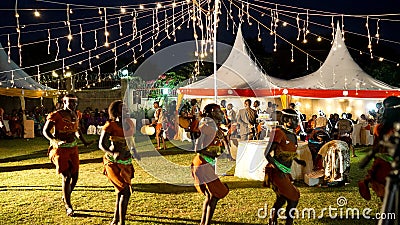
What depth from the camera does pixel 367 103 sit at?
18.7 meters

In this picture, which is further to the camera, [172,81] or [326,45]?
[326,45]

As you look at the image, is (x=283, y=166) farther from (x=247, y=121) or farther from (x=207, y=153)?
(x=247, y=121)

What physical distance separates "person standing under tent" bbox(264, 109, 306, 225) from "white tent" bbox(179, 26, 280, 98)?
11974 millimetres

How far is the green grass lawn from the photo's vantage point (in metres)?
6.07

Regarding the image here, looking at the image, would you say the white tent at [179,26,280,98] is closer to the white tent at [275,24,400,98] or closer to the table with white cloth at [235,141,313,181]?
the white tent at [275,24,400,98]

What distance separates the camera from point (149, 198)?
23.9 feet

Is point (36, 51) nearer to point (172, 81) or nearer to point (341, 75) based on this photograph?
point (172, 81)

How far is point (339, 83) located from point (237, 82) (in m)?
4.72

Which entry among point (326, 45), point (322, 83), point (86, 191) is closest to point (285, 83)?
point (322, 83)

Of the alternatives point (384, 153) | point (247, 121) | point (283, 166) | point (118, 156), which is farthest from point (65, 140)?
point (247, 121)

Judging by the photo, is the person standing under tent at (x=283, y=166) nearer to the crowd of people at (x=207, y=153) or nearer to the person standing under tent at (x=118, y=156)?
the crowd of people at (x=207, y=153)

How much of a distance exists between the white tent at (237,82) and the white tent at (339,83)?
4.05 feet

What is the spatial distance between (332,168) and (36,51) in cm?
3249

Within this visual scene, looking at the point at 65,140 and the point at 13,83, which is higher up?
the point at 13,83
